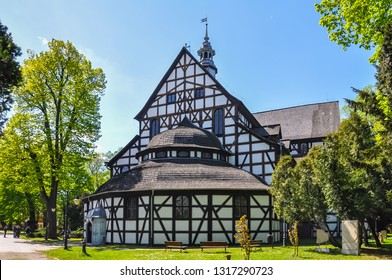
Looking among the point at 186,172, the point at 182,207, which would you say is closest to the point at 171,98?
the point at 186,172

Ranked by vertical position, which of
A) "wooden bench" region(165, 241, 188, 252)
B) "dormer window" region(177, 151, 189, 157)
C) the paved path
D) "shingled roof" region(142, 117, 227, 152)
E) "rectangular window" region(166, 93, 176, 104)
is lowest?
the paved path

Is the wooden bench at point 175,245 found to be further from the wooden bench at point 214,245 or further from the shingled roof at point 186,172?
the shingled roof at point 186,172

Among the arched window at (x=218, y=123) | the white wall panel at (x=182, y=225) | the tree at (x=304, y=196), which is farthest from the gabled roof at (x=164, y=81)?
the white wall panel at (x=182, y=225)

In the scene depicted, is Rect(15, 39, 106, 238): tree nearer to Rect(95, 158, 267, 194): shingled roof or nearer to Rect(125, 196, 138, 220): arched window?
Rect(95, 158, 267, 194): shingled roof

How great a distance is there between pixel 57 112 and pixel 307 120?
79.7 ft

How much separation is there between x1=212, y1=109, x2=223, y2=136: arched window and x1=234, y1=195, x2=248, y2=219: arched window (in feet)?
29.3

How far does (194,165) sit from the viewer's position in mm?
28375

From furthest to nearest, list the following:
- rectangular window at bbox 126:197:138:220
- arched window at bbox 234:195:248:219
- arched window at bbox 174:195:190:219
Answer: rectangular window at bbox 126:197:138:220
arched window at bbox 234:195:248:219
arched window at bbox 174:195:190:219

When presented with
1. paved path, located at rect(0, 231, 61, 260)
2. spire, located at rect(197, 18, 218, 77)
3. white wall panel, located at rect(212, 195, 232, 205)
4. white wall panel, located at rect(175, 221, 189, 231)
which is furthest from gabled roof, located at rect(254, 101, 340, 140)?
paved path, located at rect(0, 231, 61, 260)

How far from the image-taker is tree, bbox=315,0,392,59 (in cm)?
1586

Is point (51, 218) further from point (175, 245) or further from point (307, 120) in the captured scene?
point (307, 120)

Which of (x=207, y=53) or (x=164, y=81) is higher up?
(x=207, y=53)

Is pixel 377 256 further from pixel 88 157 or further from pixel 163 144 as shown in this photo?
Result: pixel 88 157

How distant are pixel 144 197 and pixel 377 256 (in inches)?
542
